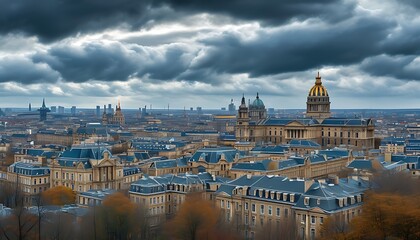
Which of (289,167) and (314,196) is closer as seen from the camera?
(314,196)

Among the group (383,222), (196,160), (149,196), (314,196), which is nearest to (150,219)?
(149,196)

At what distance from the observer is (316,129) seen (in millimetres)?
182250

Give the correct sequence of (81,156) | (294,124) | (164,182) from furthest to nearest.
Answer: (294,124)
(81,156)
(164,182)

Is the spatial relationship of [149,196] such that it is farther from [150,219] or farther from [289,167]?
[289,167]

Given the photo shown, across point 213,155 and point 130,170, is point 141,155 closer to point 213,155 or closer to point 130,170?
point 213,155

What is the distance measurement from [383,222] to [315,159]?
206 ft

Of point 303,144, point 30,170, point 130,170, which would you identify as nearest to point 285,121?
point 303,144

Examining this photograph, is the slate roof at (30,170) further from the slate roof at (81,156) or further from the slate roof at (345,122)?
the slate roof at (345,122)

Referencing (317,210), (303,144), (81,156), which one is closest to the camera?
(317,210)

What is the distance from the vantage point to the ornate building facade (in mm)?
173250

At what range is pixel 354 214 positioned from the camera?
66.9 m

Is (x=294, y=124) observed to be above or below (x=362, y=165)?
above

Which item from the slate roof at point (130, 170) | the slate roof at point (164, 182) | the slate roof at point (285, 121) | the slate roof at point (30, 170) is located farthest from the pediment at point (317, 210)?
the slate roof at point (285, 121)

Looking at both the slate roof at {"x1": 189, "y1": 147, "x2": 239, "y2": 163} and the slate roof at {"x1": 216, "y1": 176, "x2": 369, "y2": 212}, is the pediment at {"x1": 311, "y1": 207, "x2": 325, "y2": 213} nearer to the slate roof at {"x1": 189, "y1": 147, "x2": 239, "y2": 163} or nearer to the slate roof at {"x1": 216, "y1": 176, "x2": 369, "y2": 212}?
the slate roof at {"x1": 216, "y1": 176, "x2": 369, "y2": 212}
